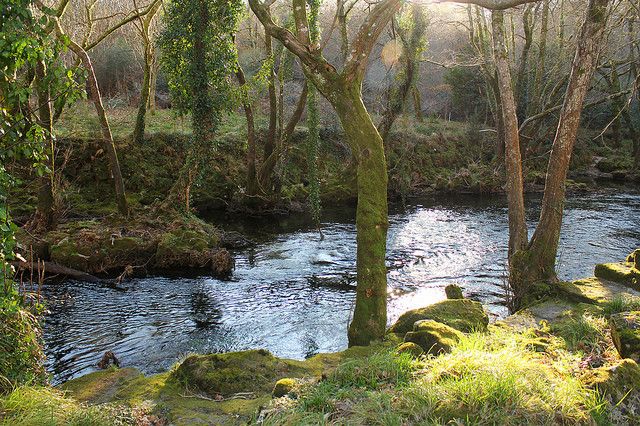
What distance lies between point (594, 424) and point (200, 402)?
3.69m

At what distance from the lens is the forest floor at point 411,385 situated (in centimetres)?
379

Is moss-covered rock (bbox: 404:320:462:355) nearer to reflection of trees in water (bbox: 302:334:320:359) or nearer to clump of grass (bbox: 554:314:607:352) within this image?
clump of grass (bbox: 554:314:607:352)

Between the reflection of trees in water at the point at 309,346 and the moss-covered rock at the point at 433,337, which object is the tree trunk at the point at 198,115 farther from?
the moss-covered rock at the point at 433,337

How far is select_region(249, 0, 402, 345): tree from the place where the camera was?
23.2 feet

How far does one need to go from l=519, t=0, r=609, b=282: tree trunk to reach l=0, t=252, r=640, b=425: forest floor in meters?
2.19

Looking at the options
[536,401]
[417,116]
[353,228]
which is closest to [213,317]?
[536,401]

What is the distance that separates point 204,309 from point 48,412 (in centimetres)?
657

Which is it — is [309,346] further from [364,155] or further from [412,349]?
[412,349]

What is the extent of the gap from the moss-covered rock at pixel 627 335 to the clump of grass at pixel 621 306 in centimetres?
159

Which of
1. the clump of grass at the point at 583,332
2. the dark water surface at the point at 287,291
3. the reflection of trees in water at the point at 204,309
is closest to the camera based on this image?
the clump of grass at the point at 583,332

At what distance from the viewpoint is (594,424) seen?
3791 mm

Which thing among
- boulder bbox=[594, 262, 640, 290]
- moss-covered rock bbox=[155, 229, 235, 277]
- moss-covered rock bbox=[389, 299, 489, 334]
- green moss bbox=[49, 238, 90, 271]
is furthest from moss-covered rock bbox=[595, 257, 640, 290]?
green moss bbox=[49, 238, 90, 271]

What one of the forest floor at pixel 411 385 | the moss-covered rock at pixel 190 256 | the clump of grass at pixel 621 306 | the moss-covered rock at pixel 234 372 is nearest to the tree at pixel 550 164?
the clump of grass at pixel 621 306

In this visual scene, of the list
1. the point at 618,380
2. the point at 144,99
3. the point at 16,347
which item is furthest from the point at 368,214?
the point at 144,99
